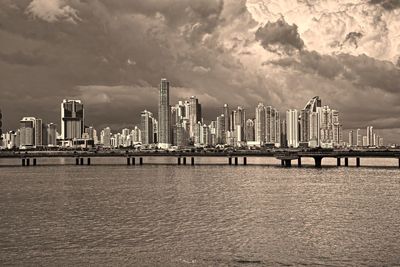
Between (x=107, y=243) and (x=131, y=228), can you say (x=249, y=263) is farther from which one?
(x=131, y=228)

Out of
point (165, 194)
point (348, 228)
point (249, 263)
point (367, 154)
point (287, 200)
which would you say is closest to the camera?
point (249, 263)

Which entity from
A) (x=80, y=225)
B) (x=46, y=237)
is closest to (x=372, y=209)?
(x=80, y=225)

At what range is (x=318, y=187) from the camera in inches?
4277

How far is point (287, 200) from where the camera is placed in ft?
277

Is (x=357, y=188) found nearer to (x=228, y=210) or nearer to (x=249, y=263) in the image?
(x=228, y=210)

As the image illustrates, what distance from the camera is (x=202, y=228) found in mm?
56062

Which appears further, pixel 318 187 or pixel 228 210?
pixel 318 187

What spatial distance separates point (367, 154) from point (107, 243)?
158356 millimetres

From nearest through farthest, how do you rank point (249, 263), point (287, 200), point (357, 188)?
1. point (249, 263)
2. point (287, 200)
3. point (357, 188)

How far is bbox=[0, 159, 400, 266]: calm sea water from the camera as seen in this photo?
4184cm

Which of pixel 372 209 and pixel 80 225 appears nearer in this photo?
pixel 80 225

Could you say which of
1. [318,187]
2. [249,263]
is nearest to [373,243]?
[249,263]

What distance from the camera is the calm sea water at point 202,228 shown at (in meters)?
41.8

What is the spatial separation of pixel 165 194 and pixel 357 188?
41289 millimetres
